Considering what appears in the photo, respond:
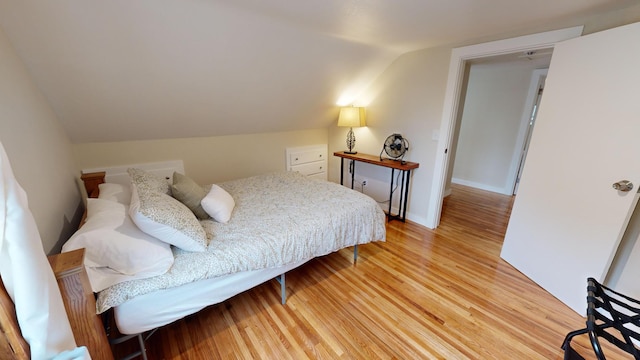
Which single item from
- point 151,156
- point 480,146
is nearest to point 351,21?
point 151,156

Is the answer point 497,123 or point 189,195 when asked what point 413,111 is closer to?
point 497,123

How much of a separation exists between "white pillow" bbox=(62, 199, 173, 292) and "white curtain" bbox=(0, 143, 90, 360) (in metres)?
0.40

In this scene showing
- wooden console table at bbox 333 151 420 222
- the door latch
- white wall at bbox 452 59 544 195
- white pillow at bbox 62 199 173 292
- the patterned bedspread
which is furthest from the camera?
white wall at bbox 452 59 544 195

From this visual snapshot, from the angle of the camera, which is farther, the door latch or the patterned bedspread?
the door latch

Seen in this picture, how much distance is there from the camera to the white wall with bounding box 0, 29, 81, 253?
1.16 meters

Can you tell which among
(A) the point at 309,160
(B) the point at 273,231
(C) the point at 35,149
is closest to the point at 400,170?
(A) the point at 309,160

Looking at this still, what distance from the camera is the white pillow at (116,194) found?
1707mm

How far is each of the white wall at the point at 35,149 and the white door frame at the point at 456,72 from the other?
3.16m

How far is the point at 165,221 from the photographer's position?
1.34 metres

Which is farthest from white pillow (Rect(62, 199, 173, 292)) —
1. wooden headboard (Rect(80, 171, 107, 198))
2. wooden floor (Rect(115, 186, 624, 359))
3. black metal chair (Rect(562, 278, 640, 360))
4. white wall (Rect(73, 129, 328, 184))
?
black metal chair (Rect(562, 278, 640, 360))

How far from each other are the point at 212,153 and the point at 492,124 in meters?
4.52

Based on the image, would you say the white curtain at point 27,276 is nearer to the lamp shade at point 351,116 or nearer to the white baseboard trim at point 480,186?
the lamp shade at point 351,116

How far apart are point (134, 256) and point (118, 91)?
4.78 ft

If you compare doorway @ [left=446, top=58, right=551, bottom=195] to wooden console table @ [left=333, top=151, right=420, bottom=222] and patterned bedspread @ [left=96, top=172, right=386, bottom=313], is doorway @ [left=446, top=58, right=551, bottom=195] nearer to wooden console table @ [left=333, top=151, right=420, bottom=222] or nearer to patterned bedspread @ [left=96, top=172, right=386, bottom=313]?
wooden console table @ [left=333, top=151, right=420, bottom=222]
